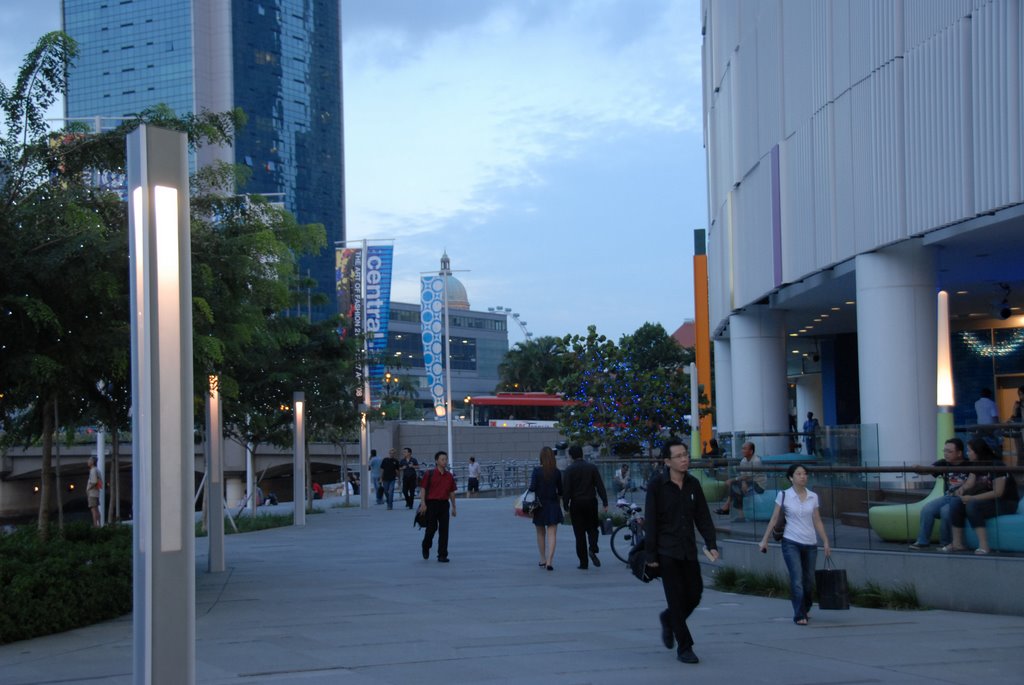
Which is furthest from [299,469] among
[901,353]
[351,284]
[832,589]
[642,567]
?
[642,567]

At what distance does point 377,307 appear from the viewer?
3941cm

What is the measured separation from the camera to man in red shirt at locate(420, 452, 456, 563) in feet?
61.0

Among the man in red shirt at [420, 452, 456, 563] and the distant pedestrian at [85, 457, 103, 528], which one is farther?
the distant pedestrian at [85, 457, 103, 528]

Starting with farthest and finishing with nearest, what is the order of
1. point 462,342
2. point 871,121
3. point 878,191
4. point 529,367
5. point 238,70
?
point 238,70
point 462,342
point 529,367
point 871,121
point 878,191

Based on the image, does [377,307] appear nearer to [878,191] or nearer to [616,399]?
[616,399]

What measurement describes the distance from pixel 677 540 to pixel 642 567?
2.28 feet

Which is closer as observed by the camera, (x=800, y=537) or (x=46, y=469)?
(x=800, y=537)

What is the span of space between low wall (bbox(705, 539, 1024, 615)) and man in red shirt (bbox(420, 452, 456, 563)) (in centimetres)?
672

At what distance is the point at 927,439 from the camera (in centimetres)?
2156

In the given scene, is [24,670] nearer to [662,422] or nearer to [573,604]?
[573,604]

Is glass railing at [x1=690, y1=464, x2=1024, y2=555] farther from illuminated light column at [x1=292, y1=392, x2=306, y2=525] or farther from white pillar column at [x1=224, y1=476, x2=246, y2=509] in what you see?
white pillar column at [x1=224, y1=476, x2=246, y2=509]

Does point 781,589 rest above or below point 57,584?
below

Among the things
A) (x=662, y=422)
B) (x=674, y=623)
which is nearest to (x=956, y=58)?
(x=674, y=623)


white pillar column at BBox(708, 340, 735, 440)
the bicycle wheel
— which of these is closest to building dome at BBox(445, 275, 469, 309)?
white pillar column at BBox(708, 340, 735, 440)
